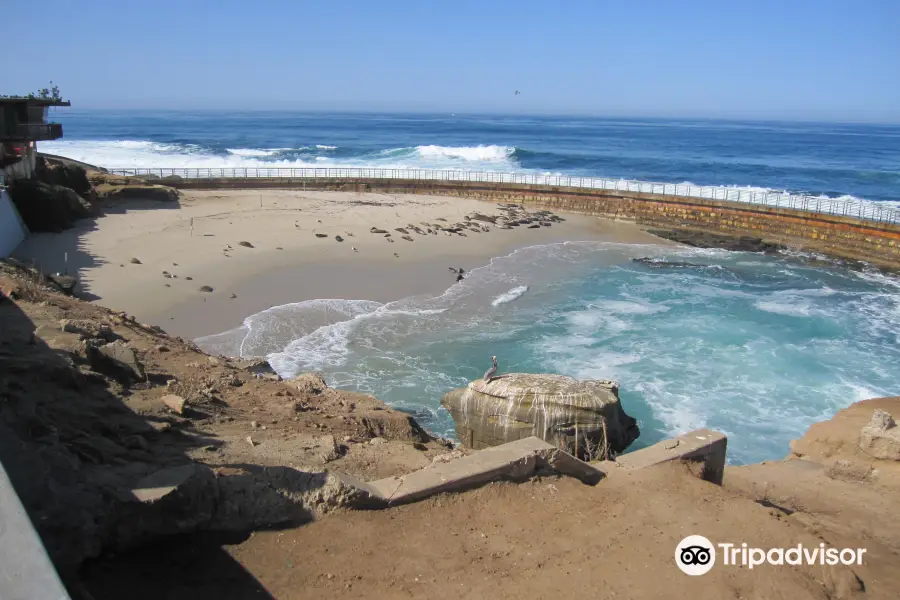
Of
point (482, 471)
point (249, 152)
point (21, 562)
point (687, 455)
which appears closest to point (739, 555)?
point (687, 455)

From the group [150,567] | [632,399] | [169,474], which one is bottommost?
[632,399]

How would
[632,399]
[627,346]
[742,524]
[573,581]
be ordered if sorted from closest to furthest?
[573,581] < [742,524] < [632,399] < [627,346]

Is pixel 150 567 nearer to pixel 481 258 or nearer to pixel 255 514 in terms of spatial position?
pixel 255 514

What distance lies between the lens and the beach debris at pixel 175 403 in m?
8.34

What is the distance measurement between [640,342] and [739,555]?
12.6 m

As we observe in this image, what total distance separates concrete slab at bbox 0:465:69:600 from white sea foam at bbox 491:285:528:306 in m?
17.9

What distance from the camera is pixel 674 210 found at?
34750mm

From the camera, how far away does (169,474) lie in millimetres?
5199

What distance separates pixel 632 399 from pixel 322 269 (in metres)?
11.8

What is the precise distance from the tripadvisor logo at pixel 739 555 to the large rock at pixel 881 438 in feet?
16.3

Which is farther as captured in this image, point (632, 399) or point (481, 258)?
point (481, 258)

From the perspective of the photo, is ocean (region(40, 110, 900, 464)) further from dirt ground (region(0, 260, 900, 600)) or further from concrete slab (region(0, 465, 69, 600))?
concrete slab (region(0, 465, 69, 600))

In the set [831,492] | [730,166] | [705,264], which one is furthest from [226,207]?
[730,166]

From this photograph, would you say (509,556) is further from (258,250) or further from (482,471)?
(258,250)
